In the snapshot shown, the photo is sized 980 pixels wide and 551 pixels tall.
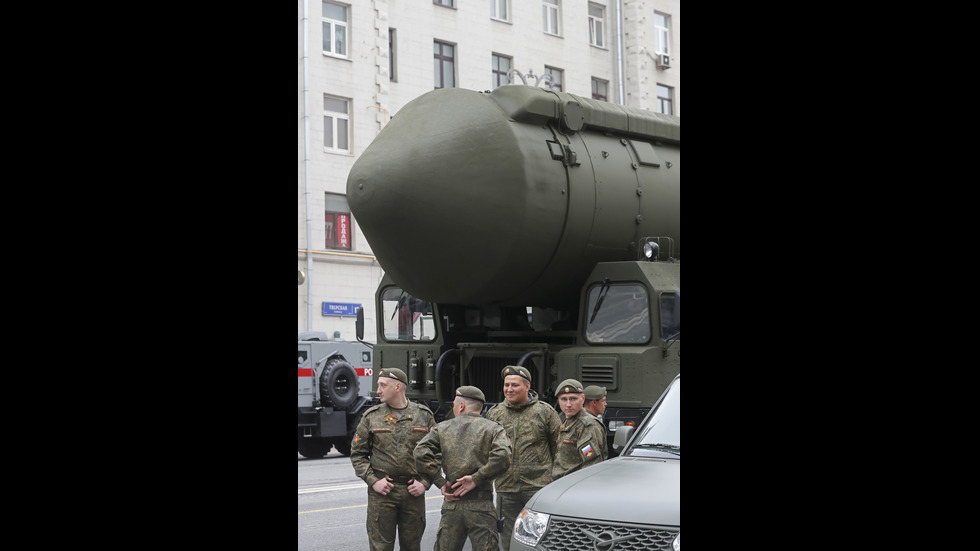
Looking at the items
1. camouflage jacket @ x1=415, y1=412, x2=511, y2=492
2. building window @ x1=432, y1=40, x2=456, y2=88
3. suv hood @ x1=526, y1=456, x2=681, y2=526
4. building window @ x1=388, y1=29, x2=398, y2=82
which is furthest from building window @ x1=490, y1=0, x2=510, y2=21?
suv hood @ x1=526, y1=456, x2=681, y2=526

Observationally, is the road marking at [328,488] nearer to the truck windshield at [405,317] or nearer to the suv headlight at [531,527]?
the truck windshield at [405,317]

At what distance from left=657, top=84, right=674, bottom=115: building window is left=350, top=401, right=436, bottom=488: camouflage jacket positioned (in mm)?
23173

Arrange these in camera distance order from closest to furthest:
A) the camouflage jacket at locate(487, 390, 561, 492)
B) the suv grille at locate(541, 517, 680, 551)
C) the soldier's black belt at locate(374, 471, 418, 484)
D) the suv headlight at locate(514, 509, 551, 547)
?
the suv grille at locate(541, 517, 680, 551), the suv headlight at locate(514, 509, 551, 547), the soldier's black belt at locate(374, 471, 418, 484), the camouflage jacket at locate(487, 390, 561, 492)

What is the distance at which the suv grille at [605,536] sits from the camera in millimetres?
5203

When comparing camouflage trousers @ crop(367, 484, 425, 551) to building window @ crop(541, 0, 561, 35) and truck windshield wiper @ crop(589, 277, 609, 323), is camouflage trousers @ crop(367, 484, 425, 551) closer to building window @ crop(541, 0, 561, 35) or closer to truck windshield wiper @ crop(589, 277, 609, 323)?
truck windshield wiper @ crop(589, 277, 609, 323)

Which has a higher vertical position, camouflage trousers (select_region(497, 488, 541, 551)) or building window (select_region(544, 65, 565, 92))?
building window (select_region(544, 65, 565, 92))

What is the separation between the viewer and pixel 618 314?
10.1m

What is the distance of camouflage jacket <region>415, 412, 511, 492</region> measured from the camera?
6.83 metres
